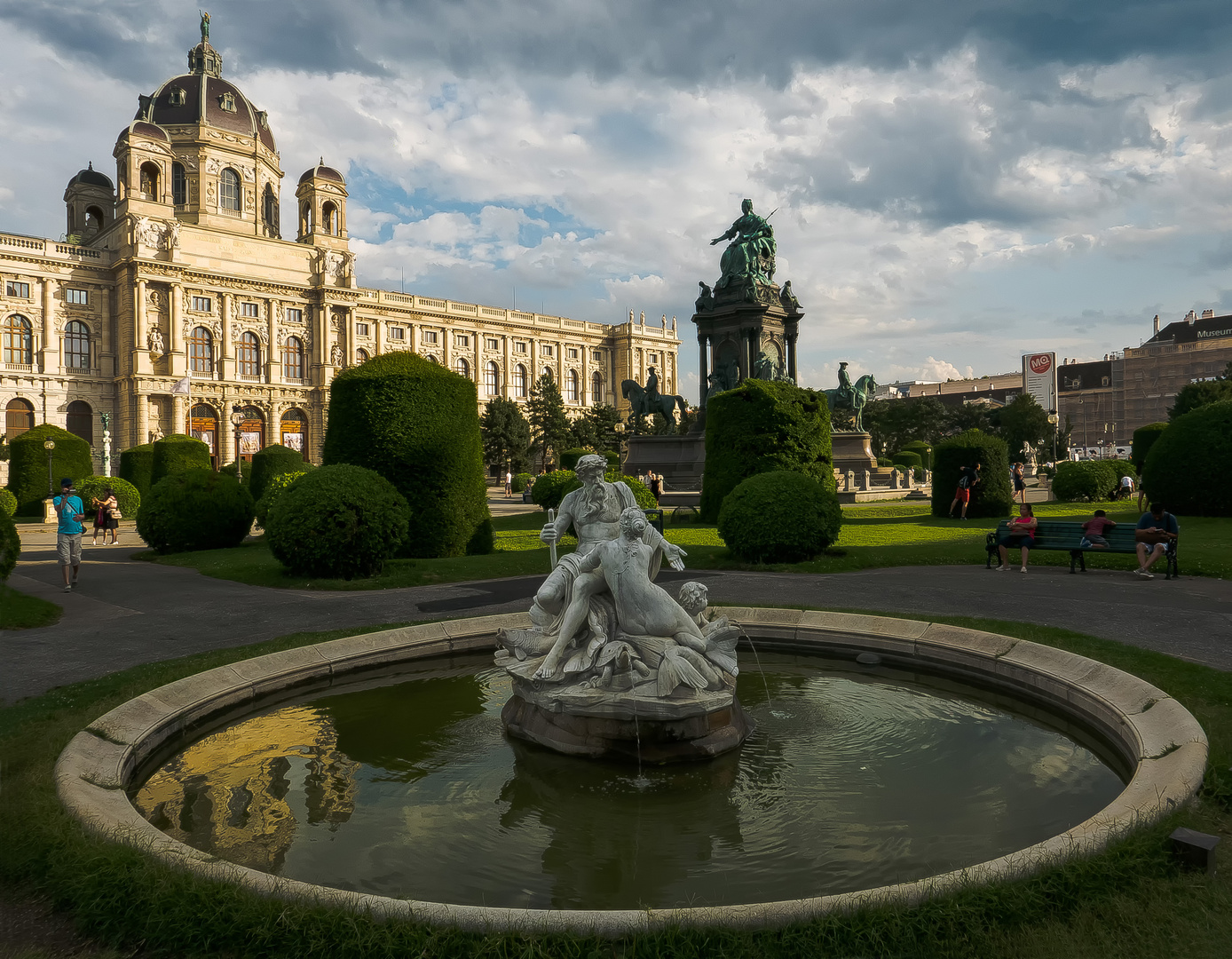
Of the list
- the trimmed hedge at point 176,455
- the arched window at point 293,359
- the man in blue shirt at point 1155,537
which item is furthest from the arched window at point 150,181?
the man in blue shirt at point 1155,537

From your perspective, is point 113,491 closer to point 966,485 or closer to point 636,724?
point 966,485

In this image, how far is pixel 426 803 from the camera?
4.30m

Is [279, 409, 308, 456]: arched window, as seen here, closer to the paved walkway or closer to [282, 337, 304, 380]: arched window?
[282, 337, 304, 380]: arched window

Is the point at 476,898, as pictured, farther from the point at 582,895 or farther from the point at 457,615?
the point at 457,615

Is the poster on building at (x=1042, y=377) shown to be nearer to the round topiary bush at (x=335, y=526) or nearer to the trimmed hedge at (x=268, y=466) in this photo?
the trimmed hedge at (x=268, y=466)

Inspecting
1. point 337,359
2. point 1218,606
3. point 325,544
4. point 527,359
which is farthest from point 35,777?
point 527,359

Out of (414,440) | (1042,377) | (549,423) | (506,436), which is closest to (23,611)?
(414,440)

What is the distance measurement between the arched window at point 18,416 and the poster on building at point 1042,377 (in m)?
114

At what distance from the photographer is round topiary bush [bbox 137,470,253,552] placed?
16.7 meters

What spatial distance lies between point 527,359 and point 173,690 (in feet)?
264

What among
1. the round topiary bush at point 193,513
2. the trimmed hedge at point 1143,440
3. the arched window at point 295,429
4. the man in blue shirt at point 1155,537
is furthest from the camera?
the arched window at point 295,429

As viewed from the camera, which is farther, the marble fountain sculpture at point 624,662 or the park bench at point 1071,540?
the park bench at point 1071,540

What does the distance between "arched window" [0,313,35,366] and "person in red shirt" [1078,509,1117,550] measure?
68.3 metres

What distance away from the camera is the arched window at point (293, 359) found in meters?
66.9
